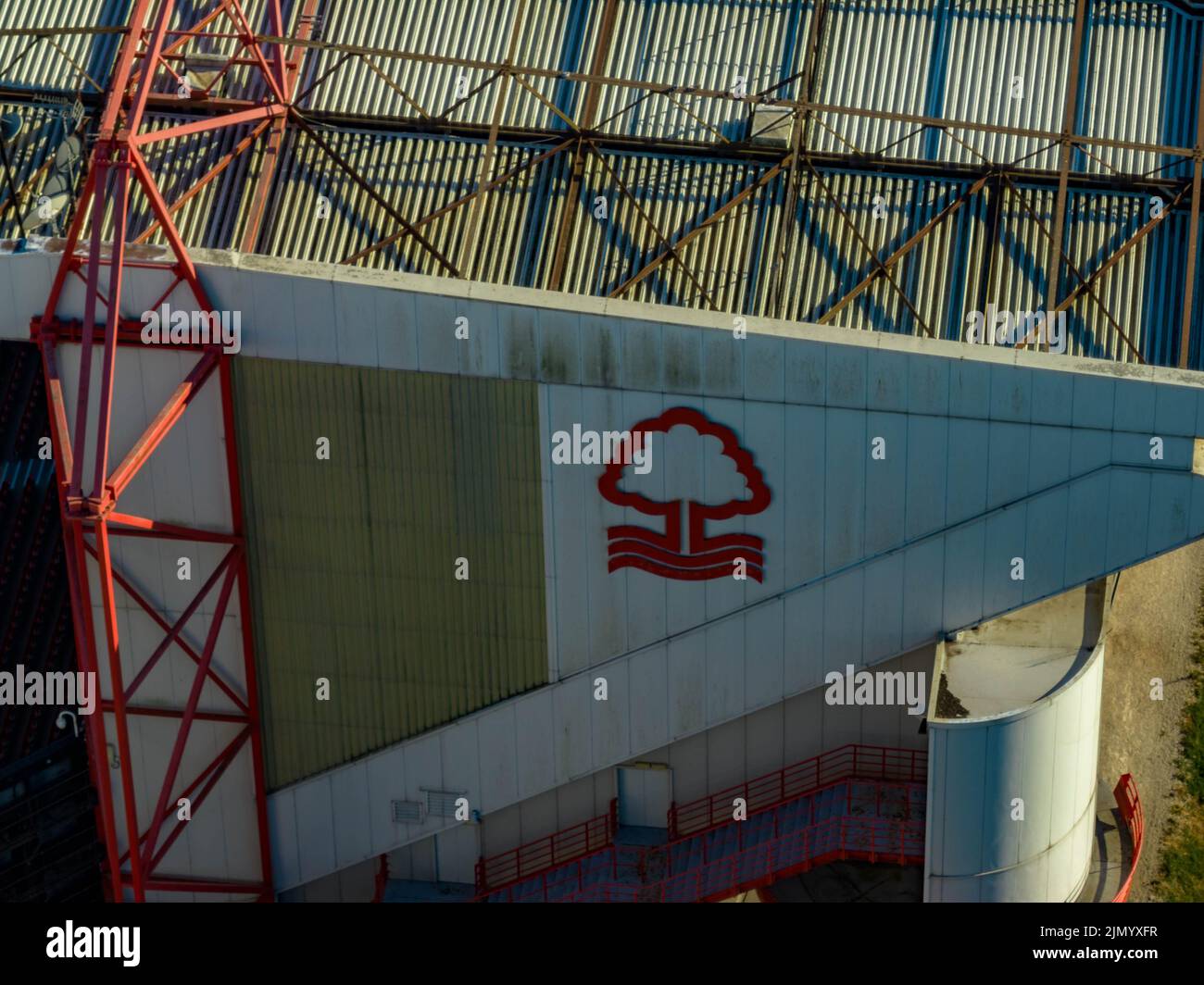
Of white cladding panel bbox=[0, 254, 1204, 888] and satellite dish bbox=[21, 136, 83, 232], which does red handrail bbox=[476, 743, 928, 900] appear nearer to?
white cladding panel bbox=[0, 254, 1204, 888]

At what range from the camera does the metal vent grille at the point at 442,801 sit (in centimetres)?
3397

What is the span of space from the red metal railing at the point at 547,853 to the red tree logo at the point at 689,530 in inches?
236

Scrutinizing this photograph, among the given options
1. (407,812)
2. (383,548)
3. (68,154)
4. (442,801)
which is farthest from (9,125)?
(442,801)

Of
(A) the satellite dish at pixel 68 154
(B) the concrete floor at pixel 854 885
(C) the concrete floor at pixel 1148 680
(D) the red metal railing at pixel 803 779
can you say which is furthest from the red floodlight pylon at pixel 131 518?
(C) the concrete floor at pixel 1148 680

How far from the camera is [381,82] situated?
38.3 metres

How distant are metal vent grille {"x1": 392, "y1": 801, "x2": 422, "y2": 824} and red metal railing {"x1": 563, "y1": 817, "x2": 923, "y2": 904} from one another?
11.6 ft

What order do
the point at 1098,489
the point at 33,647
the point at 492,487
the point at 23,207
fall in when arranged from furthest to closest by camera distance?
the point at 23,207, the point at 33,647, the point at 492,487, the point at 1098,489

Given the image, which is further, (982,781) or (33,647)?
(33,647)

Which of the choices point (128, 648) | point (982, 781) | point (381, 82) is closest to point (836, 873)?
point (982, 781)

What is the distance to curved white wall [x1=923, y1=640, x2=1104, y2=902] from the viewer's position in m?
29.1

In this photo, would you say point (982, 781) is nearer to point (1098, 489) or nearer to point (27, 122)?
point (1098, 489)

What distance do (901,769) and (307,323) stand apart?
14291 mm

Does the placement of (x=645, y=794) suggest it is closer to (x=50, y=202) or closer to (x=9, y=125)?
(x=50, y=202)
